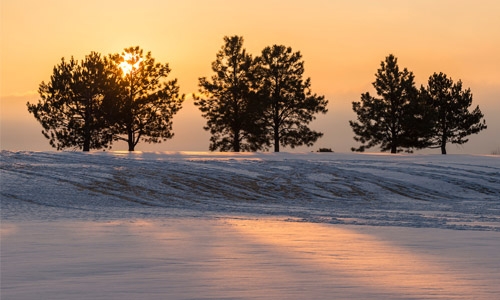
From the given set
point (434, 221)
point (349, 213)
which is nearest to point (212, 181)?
point (349, 213)

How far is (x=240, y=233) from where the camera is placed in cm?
1117

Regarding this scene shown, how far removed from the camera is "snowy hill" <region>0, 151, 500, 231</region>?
1493cm

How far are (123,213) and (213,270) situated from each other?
7.20m

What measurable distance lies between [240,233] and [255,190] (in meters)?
9.68

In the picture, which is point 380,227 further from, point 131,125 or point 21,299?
point 131,125

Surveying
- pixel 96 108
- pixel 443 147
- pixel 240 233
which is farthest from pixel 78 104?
pixel 240 233

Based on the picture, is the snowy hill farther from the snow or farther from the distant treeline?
the distant treeline

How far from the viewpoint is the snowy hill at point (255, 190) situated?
14.9 meters

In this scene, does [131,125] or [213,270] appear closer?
[213,270]

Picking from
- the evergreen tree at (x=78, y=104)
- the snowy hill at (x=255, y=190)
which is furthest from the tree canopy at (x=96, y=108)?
the snowy hill at (x=255, y=190)

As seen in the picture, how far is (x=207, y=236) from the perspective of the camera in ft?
35.6

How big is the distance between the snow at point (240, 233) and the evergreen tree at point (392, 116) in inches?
1828


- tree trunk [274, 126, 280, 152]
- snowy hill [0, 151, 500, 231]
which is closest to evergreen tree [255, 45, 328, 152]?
tree trunk [274, 126, 280, 152]

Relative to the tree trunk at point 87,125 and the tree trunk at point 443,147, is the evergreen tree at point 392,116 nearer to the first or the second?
the tree trunk at point 443,147
